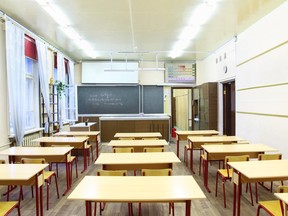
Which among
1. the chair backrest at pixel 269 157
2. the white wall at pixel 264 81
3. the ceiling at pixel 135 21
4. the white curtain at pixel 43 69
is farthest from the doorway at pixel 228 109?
the white curtain at pixel 43 69

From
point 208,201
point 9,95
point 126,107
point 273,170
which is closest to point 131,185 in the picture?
point 273,170

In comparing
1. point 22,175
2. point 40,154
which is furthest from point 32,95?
point 22,175

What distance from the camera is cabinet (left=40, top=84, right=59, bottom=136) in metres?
6.95

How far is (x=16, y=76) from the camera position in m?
5.18

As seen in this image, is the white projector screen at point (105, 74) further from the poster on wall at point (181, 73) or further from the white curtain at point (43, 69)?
the white curtain at point (43, 69)

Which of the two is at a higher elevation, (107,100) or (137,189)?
(107,100)

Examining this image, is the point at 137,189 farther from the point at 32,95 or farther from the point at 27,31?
the point at 32,95

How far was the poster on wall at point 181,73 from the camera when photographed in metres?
10.6

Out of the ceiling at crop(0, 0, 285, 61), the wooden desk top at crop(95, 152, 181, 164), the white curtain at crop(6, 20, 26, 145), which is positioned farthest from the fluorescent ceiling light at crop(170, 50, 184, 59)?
the wooden desk top at crop(95, 152, 181, 164)

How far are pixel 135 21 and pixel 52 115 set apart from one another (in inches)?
163

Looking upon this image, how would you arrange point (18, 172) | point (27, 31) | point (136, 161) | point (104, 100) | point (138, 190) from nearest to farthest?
point (138, 190) → point (18, 172) → point (136, 161) → point (27, 31) → point (104, 100)

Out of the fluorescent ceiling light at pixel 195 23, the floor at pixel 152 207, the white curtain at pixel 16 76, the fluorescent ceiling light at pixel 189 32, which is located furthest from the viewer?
the fluorescent ceiling light at pixel 189 32

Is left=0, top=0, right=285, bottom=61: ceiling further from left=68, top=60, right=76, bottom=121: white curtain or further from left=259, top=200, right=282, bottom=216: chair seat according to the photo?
left=259, top=200, right=282, bottom=216: chair seat

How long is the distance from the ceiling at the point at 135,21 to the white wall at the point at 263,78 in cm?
31
